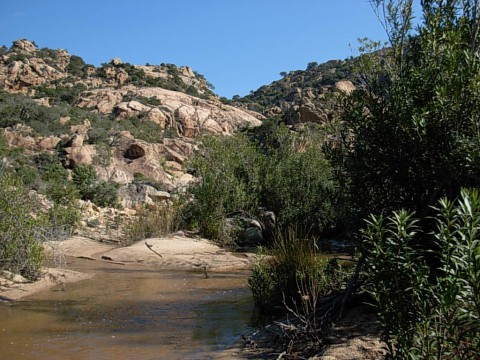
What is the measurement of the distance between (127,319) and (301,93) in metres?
53.5

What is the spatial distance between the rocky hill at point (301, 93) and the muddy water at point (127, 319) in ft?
116

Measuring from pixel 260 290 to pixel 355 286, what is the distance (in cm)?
190

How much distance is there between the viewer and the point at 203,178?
765 inches

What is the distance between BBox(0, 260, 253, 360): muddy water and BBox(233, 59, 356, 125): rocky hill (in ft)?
116

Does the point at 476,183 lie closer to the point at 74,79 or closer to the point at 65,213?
the point at 65,213

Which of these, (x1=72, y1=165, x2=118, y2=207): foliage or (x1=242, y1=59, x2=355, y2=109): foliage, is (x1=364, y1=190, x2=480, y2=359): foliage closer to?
(x1=72, y1=165, x2=118, y2=207): foliage

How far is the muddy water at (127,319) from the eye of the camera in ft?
21.2

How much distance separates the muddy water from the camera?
646 cm

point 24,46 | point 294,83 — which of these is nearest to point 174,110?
point 24,46

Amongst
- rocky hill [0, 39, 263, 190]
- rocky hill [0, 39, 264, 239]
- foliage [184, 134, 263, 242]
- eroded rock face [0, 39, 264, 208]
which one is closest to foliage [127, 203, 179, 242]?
foliage [184, 134, 263, 242]

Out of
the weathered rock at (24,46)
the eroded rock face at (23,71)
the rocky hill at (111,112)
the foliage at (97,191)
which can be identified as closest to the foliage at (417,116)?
the foliage at (97,191)

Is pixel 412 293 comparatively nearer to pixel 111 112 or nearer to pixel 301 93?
pixel 111 112

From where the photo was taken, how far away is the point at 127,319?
8.18 meters

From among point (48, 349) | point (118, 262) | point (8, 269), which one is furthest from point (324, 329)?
point (118, 262)
